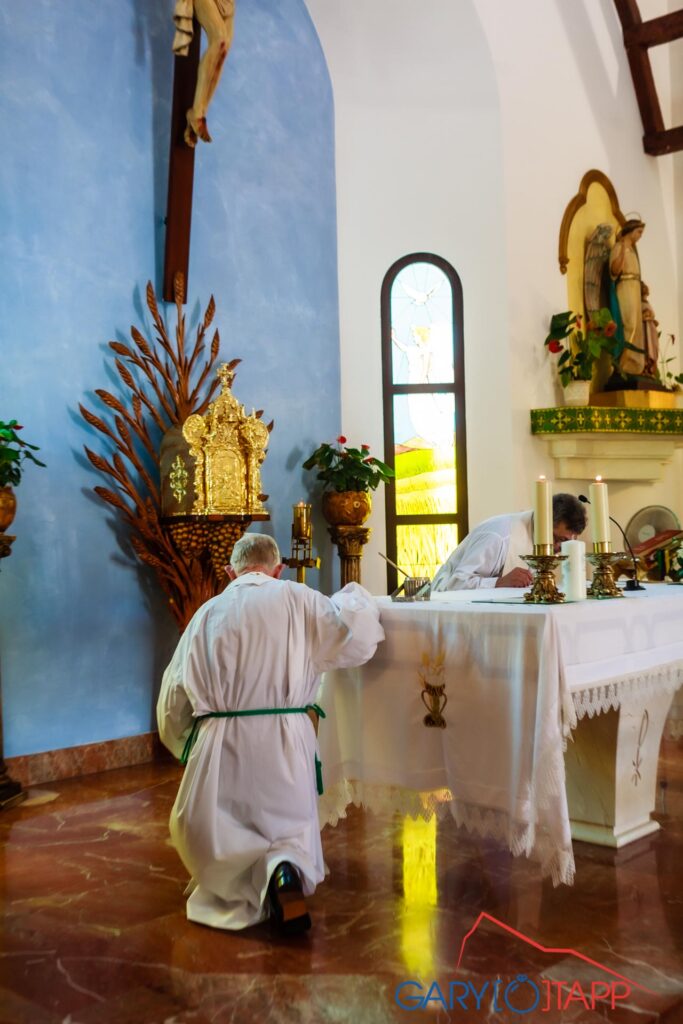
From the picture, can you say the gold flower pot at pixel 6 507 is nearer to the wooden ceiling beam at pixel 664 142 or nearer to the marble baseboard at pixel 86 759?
the marble baseboard at pixel 86 759

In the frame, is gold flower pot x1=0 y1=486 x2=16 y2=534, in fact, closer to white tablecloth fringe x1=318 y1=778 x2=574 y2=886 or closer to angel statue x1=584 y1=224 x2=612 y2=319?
white tablecloth fringe x1=318 y1=778 x2=574 y2=886

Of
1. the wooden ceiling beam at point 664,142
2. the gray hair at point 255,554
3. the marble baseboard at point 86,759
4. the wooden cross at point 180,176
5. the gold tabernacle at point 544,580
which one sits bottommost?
the marble baseboard at point 86,759

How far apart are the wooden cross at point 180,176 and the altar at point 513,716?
3731 millimetres

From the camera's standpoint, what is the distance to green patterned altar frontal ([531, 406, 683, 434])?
948 cm

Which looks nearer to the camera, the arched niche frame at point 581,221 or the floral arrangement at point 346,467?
the floral arrangement at point 346,467

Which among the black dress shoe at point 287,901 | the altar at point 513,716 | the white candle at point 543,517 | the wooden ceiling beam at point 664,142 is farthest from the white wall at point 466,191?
the black dress shoe at point 287,901

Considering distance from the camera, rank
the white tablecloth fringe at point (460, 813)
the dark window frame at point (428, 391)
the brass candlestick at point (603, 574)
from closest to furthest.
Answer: the white tablecloth fringe at point (460, 813) → the brass candlestick at point (603, 574) → the dark window frame at point (428, 391)

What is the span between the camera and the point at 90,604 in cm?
681

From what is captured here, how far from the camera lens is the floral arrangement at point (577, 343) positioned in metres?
9.63

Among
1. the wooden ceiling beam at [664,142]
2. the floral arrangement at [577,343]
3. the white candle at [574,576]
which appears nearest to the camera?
the white candle at [574,576]

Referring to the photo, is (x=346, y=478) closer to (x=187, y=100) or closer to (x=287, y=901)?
(x=187, y=100)

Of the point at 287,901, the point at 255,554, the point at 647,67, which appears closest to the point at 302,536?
the point at 255,554

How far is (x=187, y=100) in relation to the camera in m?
7.15

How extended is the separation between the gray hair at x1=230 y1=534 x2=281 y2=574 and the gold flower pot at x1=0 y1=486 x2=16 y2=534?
7.00 feet
